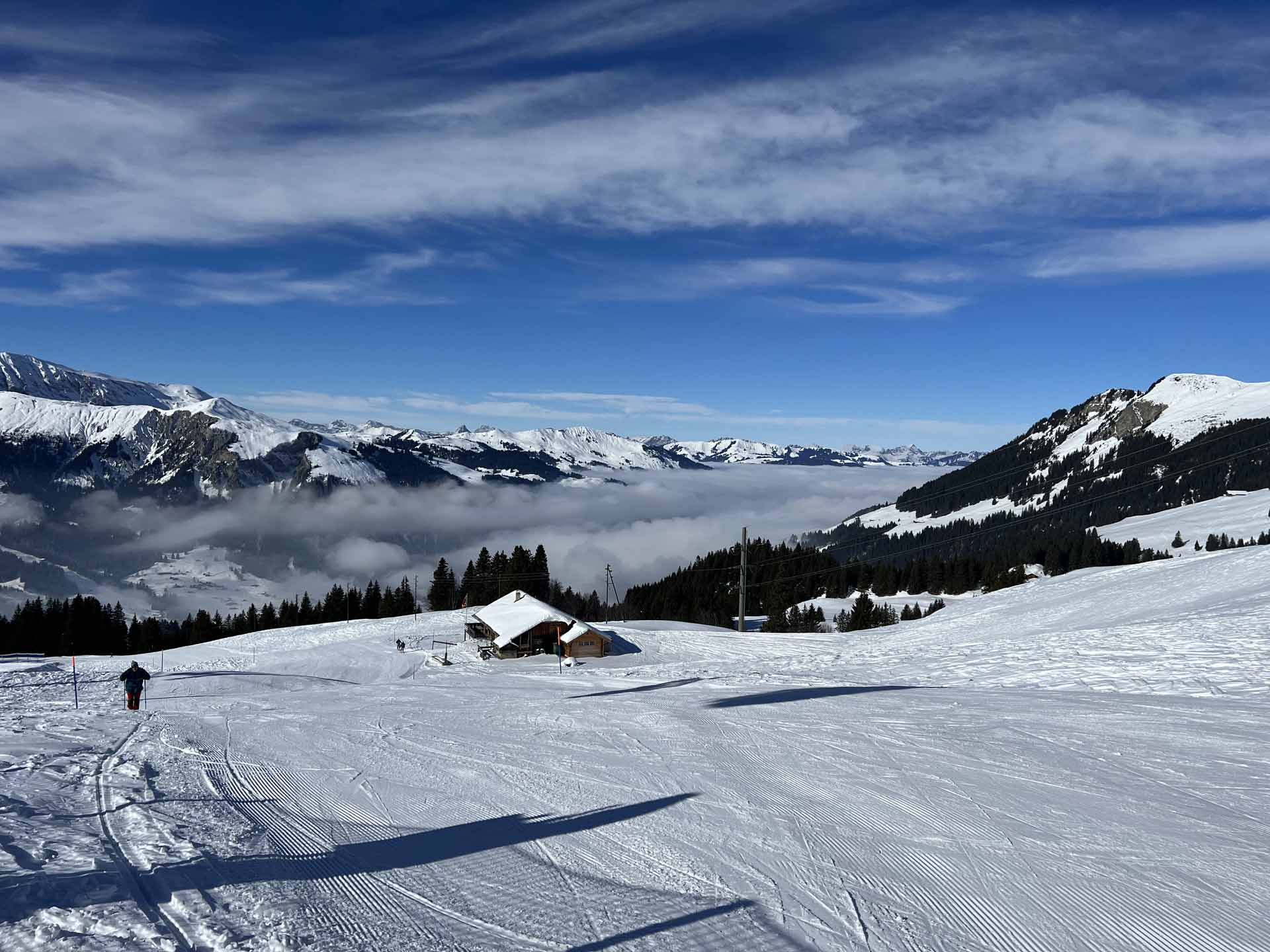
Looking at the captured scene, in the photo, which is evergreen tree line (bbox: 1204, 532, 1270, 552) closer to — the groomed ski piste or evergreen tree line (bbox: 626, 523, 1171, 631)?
evergreen tree line (bbox: 626, 523, 1171, 631)

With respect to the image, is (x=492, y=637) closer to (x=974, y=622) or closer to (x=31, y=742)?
(x=974, y=622)

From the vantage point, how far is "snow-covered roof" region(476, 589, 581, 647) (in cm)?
4622

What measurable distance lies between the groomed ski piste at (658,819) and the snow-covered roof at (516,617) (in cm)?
2533

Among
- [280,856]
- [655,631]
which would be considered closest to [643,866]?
[280,856]

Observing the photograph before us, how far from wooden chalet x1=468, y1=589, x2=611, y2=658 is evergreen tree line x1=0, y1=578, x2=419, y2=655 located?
36.4 meters

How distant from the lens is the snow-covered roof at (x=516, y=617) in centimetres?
4622

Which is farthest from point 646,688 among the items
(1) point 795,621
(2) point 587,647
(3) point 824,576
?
(3) point 824,576

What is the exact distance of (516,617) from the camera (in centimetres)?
4891

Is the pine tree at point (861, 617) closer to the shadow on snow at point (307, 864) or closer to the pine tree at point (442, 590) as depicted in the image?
the pine tree at point (442, 590)

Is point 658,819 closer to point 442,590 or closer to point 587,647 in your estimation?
point 587,647

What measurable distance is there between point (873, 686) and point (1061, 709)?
618 centimetres

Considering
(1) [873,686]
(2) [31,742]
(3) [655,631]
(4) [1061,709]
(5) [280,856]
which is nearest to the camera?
(5) [280,856]

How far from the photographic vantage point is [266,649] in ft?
174

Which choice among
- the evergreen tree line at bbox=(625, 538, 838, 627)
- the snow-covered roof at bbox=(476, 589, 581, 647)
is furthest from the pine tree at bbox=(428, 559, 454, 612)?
the snow-covered roof at bbox=(476, 589, 581, 647)
